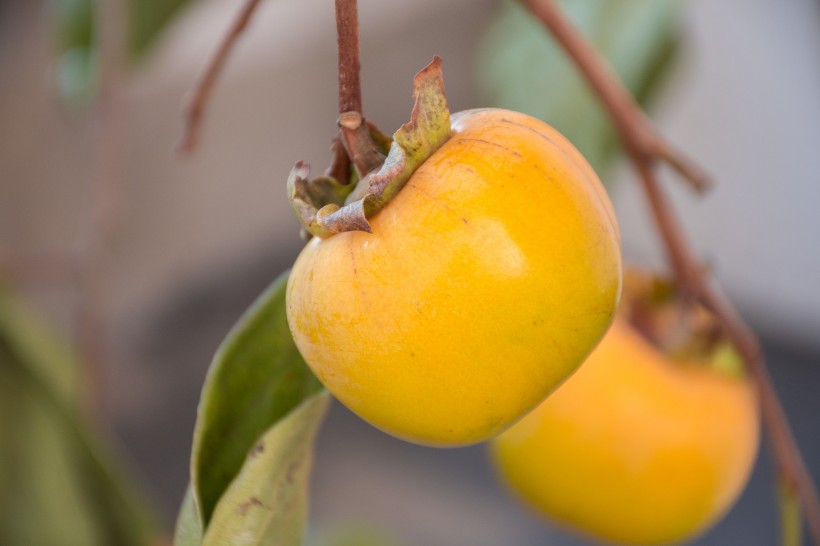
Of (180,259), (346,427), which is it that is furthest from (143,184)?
(346,427)

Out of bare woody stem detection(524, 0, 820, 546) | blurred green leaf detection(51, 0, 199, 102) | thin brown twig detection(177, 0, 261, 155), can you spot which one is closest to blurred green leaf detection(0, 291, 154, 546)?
blurred green leaf detection(51, 0, 199, 102)

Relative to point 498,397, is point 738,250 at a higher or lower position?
lower

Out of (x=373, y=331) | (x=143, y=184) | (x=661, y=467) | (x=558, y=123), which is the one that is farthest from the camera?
(x=143, y=184)

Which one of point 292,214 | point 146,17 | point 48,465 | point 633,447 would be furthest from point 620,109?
point 292,214

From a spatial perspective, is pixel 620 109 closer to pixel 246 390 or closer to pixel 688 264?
pixel 688 264

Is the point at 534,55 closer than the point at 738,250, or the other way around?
the point at 534,55

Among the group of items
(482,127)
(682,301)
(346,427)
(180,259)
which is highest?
(482,127)

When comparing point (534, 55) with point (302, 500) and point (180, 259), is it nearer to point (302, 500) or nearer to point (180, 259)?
point (302, 500)

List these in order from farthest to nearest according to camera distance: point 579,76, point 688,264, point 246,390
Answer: point 579,76 < point 688,264 < point 246,390
